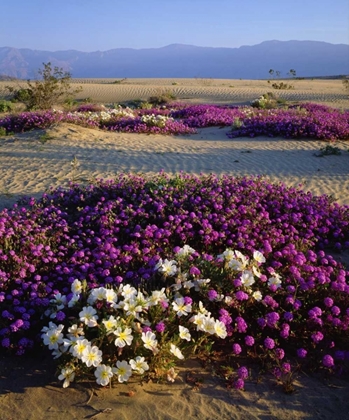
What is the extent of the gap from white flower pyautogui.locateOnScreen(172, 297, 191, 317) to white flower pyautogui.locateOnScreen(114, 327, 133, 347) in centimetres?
47

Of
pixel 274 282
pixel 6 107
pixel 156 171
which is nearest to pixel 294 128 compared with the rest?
pixel 156 171

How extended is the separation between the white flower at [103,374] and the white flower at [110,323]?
26cm

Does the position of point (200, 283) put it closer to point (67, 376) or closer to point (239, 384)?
point (239, 384)

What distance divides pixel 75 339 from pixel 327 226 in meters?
4.53

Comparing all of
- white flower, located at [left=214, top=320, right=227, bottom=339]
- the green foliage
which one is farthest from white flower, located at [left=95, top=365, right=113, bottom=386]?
the green foliage

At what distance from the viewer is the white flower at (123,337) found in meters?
3.04

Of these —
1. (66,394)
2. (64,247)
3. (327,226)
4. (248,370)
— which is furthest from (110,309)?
(327,226)

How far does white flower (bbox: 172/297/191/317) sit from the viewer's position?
343 centimetres

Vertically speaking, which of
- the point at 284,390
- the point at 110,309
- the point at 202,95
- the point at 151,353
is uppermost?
the point at 202,95

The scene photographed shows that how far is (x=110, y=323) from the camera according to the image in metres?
3.13

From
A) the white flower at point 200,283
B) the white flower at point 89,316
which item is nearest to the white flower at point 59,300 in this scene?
the white flower at point 89,316

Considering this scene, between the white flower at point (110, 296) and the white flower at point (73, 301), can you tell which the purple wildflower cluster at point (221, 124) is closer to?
the white flower at point (73, 301)

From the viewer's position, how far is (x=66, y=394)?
125 inches

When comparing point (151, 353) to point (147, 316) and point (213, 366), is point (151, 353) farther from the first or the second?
point (213, 366)
